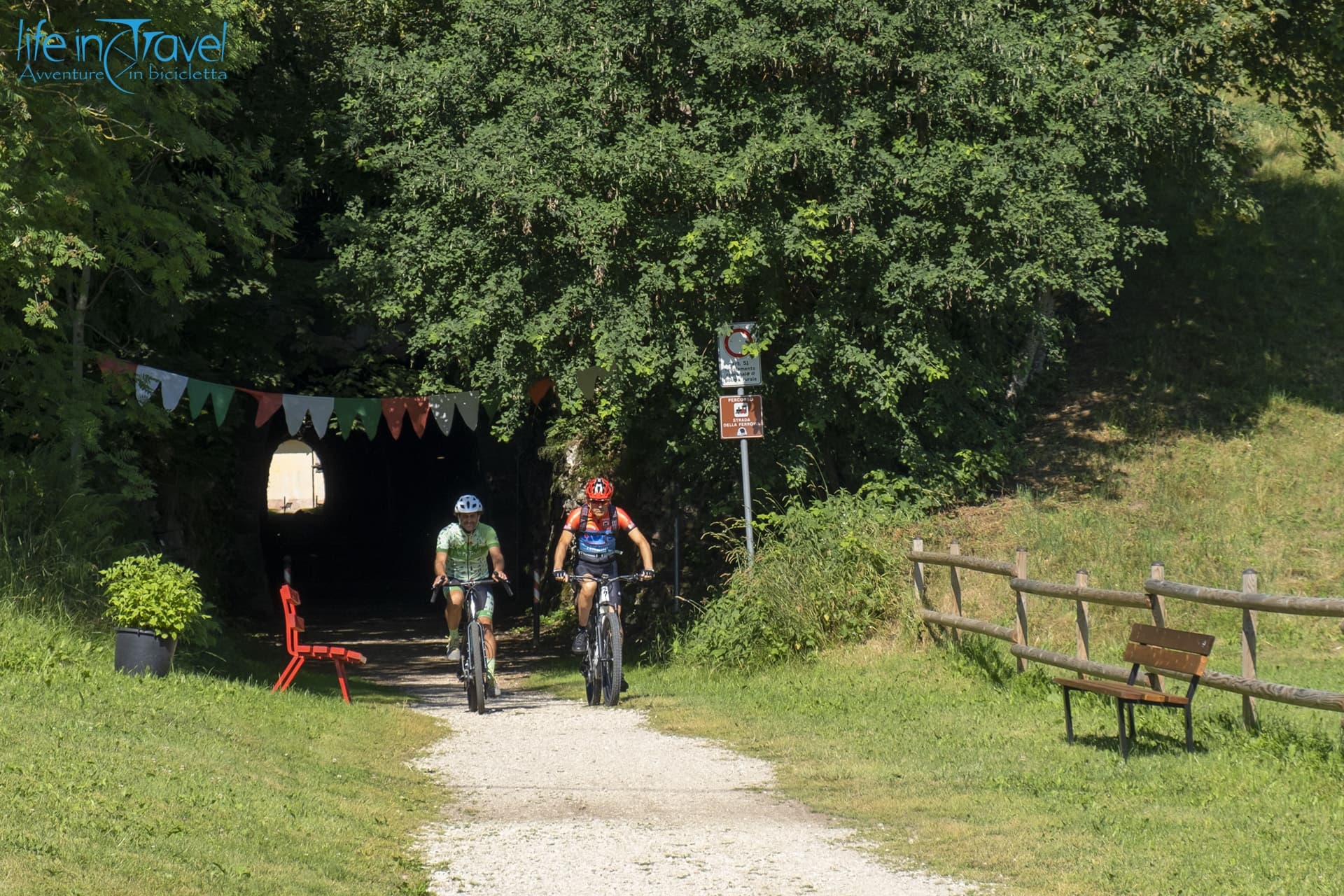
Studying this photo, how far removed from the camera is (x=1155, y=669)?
30.8 feet

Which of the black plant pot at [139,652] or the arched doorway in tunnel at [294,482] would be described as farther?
the arched doorway in tunnel at [294,482]

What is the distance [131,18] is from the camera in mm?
13922

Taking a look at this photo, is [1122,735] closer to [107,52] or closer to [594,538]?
[594,538]

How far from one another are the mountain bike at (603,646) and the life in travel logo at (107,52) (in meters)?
6.74

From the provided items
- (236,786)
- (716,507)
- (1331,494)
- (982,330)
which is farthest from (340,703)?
(1331,494)

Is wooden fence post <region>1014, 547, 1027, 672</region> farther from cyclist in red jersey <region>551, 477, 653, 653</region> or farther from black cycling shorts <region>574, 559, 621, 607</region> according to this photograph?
black cycling shorts <region>574, 559, 621, 607</region>

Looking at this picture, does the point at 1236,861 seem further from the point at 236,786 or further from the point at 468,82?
the point at 468,82

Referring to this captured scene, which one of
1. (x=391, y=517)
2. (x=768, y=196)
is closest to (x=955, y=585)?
(x=768, y=196)

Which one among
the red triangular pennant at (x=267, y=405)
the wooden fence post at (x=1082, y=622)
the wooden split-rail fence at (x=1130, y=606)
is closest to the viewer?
the wooden split-rail fence at (x=1130, y=606)

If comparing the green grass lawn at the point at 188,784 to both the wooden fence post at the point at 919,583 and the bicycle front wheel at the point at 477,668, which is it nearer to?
the bicycle front wheel at the point at 477,668

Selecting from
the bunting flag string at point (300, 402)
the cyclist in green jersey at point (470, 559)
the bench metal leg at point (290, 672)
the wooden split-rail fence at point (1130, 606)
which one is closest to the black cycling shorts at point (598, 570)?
the cyclist in green jersey at point (470, 559)

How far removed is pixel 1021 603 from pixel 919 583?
2.28 meters

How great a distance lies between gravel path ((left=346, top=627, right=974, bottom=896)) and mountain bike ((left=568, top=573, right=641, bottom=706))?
870mm

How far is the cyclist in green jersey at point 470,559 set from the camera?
41.6 ft
